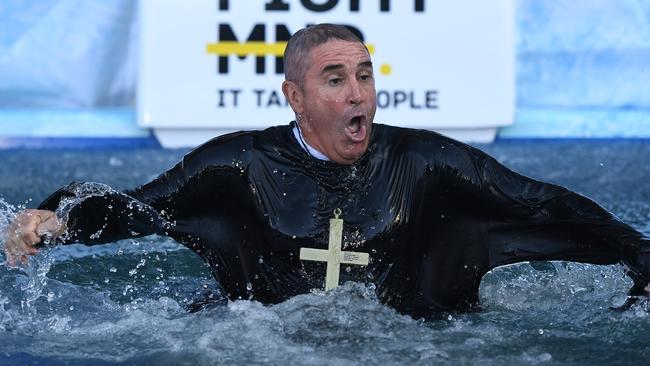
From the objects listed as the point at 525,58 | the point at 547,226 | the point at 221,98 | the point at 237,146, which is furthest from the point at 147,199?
the point at 525,58

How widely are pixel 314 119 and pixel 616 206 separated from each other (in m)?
2.50

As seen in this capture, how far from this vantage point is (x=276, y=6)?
6934 millimetres

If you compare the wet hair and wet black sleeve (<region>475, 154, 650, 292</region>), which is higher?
the wet hair

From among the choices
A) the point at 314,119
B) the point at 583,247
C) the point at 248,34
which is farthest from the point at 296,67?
the point at 248,34

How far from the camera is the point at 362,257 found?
365 centimetres

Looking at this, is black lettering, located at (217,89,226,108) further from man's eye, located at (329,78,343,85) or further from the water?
man's eye, located at (329,78,343,85)

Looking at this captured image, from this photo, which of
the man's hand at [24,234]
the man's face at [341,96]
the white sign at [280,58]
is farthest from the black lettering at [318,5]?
the man's hand at [24,234]

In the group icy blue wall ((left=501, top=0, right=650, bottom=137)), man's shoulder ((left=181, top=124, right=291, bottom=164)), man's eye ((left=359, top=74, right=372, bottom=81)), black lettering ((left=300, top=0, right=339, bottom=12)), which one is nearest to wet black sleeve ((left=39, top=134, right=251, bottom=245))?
man's shoulder ((left=181, top=124, right=291, bottom=164))

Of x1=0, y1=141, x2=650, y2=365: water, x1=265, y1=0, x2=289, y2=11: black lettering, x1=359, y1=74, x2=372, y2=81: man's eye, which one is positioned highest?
x1=359, y1=74, x2=372, y2=81: man's eye

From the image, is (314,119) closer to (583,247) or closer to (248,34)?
(583,247)

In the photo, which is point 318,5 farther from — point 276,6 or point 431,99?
point 431,99

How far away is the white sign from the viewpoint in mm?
6930

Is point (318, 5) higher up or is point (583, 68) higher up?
point (318, 5)

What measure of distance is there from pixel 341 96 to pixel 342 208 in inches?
11.6
